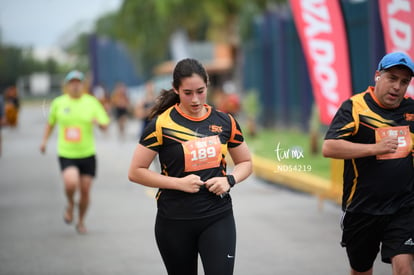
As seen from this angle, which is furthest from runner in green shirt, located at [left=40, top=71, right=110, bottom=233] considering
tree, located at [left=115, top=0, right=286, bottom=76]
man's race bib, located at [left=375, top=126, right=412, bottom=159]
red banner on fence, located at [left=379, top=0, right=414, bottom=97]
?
tree, located at [left=115, top=0, right=286, bottom=76]

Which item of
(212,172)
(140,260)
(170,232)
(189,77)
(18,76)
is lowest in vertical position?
(18,76)

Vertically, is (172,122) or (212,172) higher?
(172,122)

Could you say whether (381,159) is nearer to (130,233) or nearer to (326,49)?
(326,49)

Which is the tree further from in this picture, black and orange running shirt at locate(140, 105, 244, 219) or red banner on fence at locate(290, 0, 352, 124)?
black and orange running shirt at locate(140, 105, 244, 219)

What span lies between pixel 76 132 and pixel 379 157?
5105mm

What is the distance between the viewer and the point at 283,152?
18.7ft

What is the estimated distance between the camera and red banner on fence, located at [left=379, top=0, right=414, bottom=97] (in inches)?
281

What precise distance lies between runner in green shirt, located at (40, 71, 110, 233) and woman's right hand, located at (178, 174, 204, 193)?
15.3ft

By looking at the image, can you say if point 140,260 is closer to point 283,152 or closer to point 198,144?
point 283,152

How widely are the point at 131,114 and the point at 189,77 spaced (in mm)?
39777

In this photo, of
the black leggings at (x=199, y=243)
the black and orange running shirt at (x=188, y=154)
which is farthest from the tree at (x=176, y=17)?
the black leggings at (x=199, y=243)

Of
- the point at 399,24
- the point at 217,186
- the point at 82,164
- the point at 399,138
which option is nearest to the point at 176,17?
the point at 82,164

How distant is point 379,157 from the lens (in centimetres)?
472

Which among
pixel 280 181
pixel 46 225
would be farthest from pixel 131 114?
pixel 46 225
